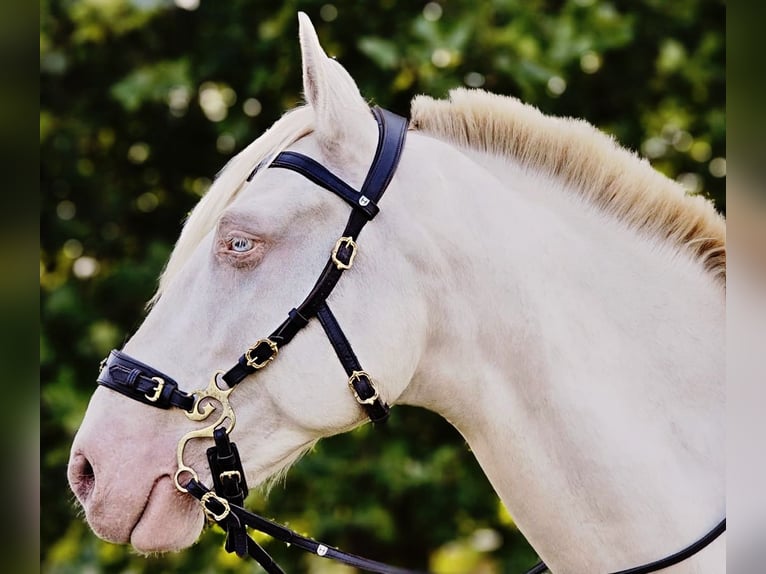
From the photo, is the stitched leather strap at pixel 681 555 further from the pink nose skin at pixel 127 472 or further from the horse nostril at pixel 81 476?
the horse nostril at pixel 81 476

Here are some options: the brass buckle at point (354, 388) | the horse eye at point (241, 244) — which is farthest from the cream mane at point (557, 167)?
the brass buckle at point (354, 388)

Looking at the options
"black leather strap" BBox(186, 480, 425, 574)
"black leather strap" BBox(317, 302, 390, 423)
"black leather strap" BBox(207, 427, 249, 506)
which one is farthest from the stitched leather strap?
"black leather strap" BBox(207, 427, 249, 506)

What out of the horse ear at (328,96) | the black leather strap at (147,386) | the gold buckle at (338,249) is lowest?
the black leather strap at (147,386)

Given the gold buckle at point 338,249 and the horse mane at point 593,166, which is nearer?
the gold buckle at point 338,249

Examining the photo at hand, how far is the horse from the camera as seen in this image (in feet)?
4.94

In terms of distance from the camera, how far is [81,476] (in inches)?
60.7

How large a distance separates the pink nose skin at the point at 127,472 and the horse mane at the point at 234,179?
30 cm

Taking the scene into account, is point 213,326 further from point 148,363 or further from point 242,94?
point 242,94

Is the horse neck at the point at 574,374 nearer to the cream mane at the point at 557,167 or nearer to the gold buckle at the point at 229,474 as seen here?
the cream mane at the point at 557,167

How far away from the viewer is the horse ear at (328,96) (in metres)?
1.53

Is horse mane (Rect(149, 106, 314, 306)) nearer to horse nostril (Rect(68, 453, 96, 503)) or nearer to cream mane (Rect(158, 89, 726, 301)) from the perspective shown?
cream mane (Rect(158, 89, 726, 301))

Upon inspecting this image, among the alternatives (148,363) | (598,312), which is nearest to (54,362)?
(148,363)

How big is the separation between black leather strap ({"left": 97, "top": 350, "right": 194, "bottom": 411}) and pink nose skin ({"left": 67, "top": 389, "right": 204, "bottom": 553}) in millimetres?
25

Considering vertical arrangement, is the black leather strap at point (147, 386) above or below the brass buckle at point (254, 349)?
below
